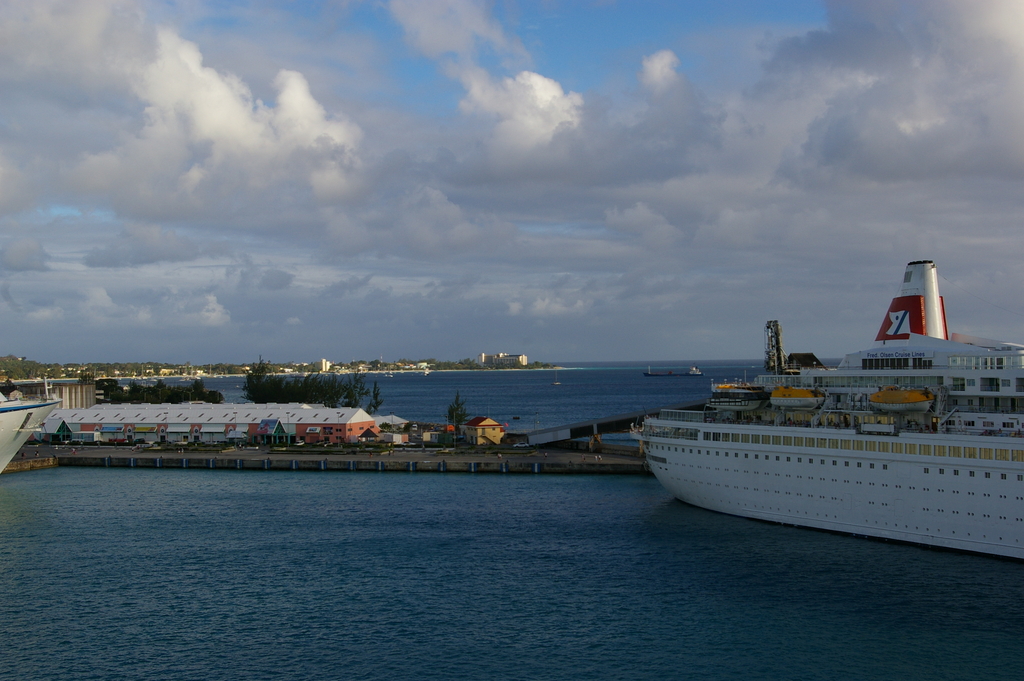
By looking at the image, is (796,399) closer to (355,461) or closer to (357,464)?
(357,464)

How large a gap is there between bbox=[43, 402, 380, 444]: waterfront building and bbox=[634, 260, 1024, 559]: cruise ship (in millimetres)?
32154

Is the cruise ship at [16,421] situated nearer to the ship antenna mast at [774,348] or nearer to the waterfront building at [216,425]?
the waterfront building at [216,425]

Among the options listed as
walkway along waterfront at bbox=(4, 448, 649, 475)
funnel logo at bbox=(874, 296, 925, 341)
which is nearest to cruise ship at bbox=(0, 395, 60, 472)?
walkway along waterfront at bbox=(4, 448, 649, 475)

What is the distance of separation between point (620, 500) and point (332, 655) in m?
22.2

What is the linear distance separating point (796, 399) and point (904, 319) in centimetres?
687

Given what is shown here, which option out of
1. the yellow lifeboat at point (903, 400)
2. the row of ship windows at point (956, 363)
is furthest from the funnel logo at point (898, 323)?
the yellow lifeboat at point (903, 400)

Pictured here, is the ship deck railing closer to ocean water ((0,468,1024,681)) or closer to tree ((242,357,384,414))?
ocean water ((0,468,1024,681))

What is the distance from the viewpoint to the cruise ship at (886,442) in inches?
1101

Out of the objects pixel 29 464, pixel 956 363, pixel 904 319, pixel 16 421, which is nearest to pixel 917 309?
pixel 904 319

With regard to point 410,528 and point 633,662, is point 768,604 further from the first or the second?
point 410,528

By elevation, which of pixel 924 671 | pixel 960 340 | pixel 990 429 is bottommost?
pixel 924 671

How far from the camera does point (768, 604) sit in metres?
24.1

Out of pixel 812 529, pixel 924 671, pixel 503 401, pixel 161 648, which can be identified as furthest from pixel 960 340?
pixel 503 401

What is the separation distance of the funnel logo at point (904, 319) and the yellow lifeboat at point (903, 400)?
4874 millimetres
